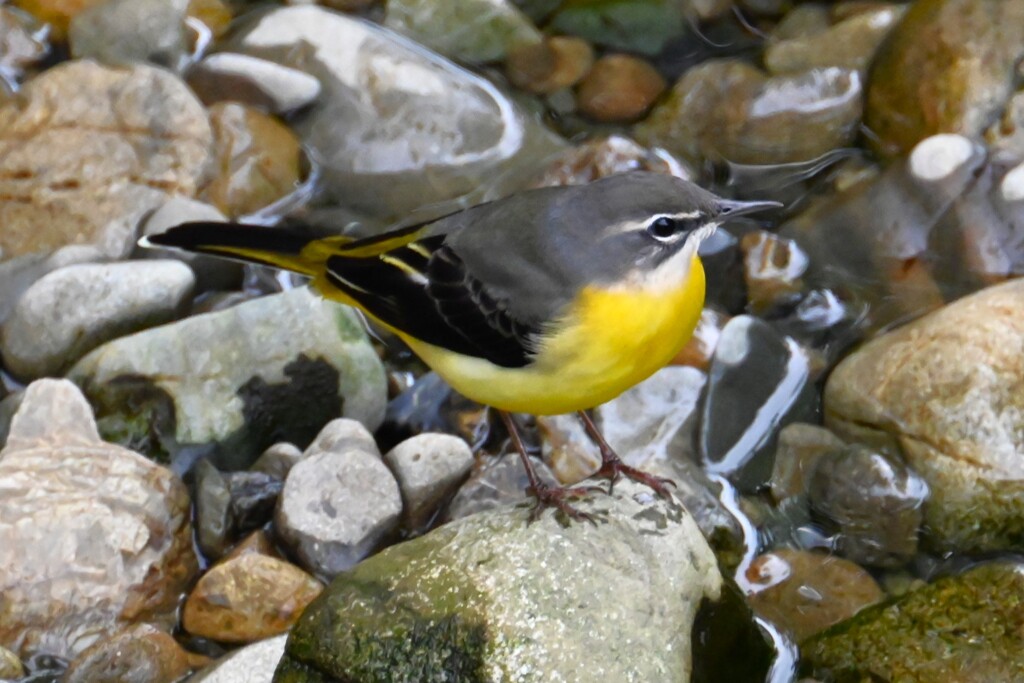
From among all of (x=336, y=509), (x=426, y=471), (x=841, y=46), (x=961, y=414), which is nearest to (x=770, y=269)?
(x=961, y=414)

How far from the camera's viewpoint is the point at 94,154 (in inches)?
282

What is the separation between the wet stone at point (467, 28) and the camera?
8.29 m

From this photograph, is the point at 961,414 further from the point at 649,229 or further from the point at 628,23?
the point at 628,23

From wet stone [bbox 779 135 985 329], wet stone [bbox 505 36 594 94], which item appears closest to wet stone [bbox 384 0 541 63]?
wet stone [bbox 505 36 594 94]

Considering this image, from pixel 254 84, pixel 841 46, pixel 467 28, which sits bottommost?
pixel 254 84

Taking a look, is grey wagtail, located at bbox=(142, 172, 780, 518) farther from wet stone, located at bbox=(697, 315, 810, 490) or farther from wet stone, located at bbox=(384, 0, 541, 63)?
wet stone, located at bbox=(384, 0, 541, 63)

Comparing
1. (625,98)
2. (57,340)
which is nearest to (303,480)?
(57,340)

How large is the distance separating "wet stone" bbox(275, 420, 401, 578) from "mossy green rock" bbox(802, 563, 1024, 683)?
1.83 metres

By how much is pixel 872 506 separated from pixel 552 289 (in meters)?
1.96

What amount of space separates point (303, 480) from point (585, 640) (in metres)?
1.73

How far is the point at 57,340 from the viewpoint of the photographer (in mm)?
6074

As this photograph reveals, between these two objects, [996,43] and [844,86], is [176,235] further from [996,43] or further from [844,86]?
[996,43]

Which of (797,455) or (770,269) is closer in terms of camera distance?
(797,455)

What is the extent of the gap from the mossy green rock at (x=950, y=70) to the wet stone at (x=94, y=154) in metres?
4.00
